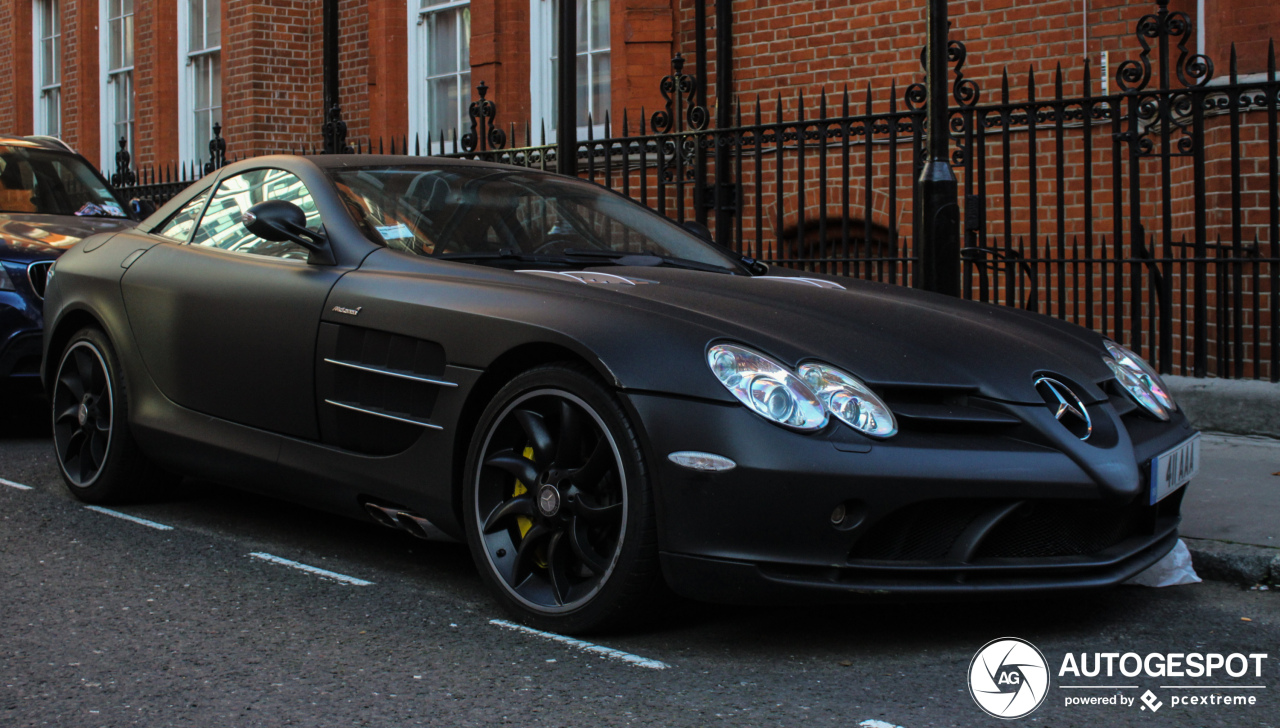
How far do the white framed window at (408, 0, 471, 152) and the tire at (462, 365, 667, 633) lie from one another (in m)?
11.1

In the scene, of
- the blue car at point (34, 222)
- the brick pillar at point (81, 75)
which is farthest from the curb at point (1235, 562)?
the brick pillar at point (81, 75)

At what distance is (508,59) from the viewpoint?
44.8 feet

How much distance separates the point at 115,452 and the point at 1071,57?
709cm

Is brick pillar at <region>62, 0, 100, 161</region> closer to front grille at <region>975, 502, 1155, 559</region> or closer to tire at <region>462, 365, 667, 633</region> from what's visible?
tire at <region>462, 365, 667, 633</region>

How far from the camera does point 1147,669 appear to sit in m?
3.57

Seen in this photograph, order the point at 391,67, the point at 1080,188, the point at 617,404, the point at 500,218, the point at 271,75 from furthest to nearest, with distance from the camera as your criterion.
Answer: the point at 271,75 → the point at 391,67 → the point at 1080,188 → the point at 500,218 → the point at 617,404

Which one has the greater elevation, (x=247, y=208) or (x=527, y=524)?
(x=247, y=208)

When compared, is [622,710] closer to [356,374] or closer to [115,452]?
[356,374]

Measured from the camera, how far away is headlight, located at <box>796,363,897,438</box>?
3473mm

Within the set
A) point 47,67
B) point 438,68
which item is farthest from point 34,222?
point 47,67

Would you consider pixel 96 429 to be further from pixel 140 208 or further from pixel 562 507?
pixel 140 208

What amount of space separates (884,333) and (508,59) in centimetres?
1041

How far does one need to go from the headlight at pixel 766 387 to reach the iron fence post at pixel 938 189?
9.45 ft

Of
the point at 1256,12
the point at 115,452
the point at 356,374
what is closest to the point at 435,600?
the point at 356,374
